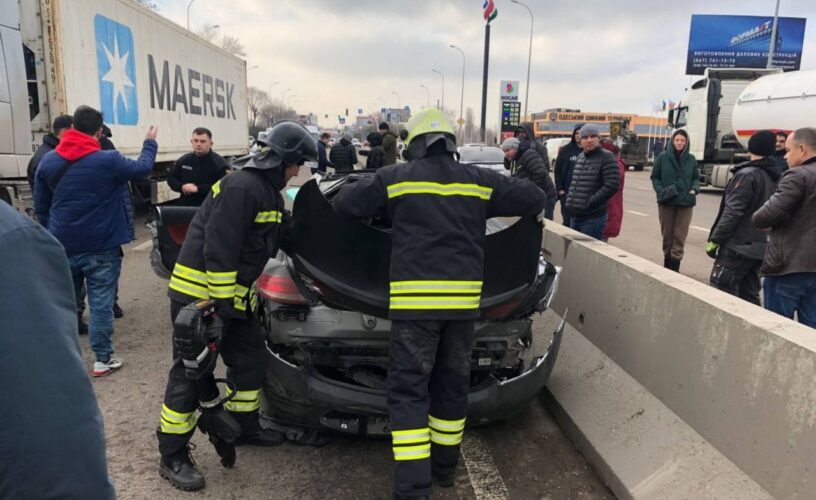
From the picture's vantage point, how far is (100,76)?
9023 mm

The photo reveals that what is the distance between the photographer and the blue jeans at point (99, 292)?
14.4ft

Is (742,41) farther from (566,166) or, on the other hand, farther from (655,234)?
(566,166)

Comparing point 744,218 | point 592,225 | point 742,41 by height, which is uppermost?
point 742,41

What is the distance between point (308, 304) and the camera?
3145 mm

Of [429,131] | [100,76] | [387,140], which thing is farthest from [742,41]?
[429,131]

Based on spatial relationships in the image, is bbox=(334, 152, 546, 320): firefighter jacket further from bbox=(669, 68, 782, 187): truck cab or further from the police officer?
bbox=(669, 68, 782, 187): truck cab

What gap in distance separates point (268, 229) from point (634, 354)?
219 cm

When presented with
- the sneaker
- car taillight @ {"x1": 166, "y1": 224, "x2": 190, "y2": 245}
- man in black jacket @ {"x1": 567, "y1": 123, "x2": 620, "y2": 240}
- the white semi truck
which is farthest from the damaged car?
the white semi truck

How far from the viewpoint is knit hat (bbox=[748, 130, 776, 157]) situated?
4.59 metres

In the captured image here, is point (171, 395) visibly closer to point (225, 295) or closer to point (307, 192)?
point (225, 295)

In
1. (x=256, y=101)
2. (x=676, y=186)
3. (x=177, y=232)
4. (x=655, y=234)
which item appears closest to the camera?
(x=177, y=232)

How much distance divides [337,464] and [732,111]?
18619 millimetres

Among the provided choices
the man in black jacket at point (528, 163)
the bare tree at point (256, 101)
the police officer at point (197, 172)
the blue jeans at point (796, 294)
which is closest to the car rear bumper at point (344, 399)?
the blue jeans at point (796, 294)

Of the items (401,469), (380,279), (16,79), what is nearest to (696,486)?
(401,469)
